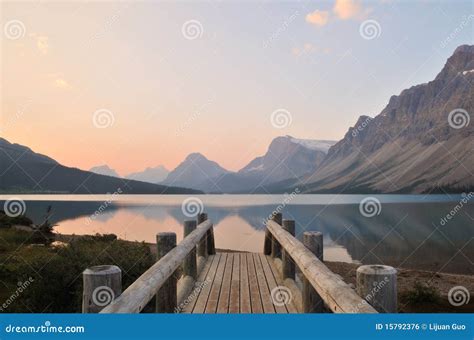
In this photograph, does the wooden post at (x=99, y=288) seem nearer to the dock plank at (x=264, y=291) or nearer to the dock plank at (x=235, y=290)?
the dock plank at (x=235, y=290)

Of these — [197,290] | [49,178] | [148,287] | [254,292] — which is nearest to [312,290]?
[254,292]

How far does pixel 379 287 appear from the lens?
9.16 ft

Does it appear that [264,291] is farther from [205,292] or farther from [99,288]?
[99,288]

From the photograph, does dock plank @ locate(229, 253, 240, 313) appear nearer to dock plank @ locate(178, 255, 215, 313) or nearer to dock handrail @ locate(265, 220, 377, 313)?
dock plank @ locate(178, 255, 215, 313)

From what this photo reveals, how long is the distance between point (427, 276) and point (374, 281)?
18.0m

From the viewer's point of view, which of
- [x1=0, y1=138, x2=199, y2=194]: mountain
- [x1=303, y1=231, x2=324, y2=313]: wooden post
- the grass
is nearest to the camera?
[x1=303, y1=231, x2=324, y2=313]: wooden post

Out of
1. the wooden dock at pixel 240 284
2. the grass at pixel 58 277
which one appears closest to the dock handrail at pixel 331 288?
the wooden dock at pixel 240 284

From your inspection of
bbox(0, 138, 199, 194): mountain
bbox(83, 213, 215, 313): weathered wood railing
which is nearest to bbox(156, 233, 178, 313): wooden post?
bbox(83, 213, 215, 313): weathered wood railing

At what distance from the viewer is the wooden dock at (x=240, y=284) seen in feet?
9.37

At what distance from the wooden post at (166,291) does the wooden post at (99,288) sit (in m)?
2.31

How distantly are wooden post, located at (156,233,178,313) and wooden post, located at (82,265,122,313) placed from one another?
A: 2.31 m

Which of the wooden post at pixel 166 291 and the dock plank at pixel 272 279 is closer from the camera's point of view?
the wooden post at pixel 166 291

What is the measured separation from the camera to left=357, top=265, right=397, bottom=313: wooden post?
2775 mm
